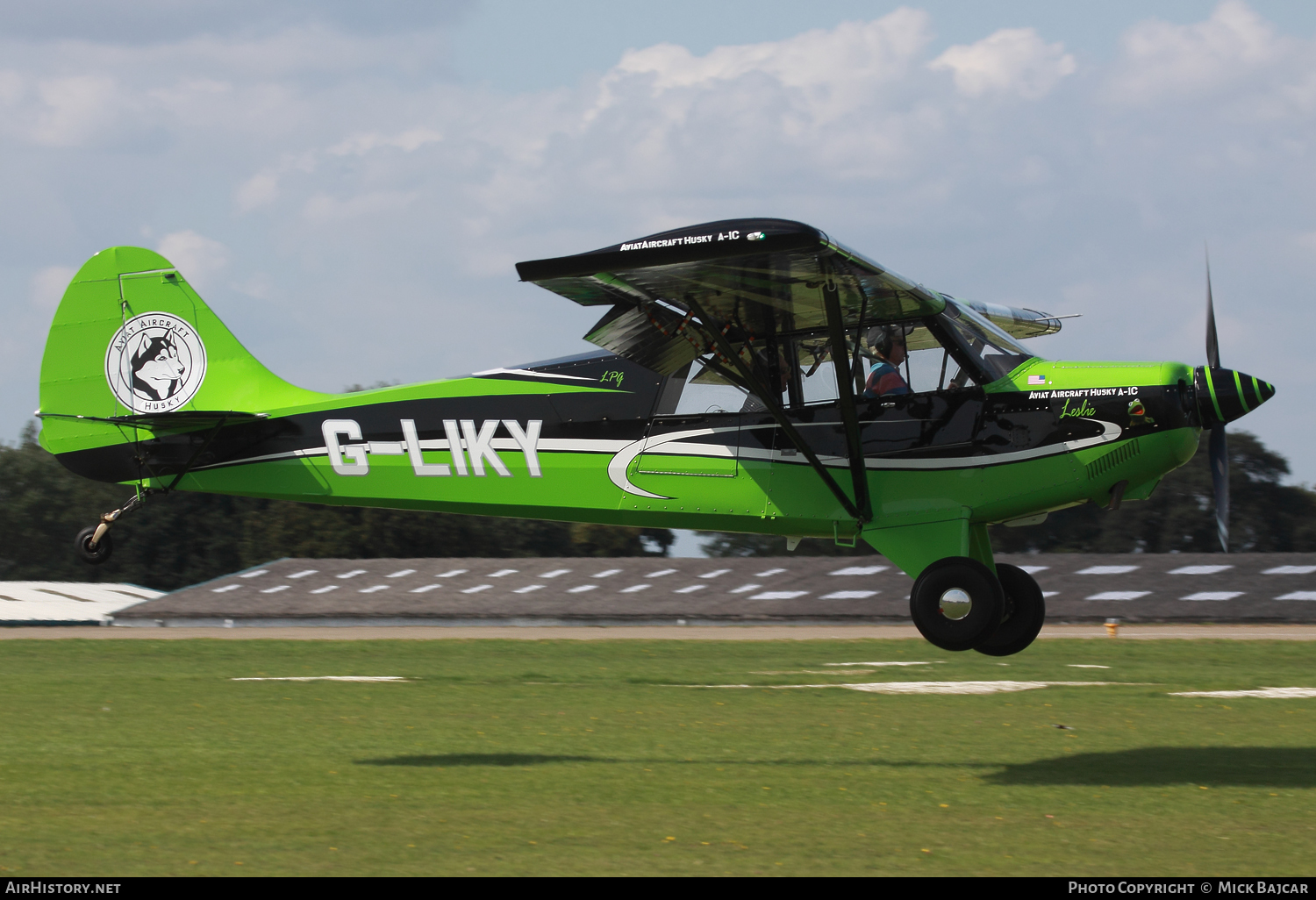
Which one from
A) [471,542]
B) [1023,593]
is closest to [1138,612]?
[1023,593]

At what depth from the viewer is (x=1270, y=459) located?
2452 inches

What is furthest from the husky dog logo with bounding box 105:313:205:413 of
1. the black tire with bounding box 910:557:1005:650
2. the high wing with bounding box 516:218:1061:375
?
the black tire with bounding box 910:557:1005:650

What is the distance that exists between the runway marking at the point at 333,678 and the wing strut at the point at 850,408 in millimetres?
10773

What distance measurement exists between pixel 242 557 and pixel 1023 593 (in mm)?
59938

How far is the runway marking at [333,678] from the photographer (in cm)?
1884

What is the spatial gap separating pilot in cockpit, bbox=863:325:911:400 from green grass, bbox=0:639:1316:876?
121 inches

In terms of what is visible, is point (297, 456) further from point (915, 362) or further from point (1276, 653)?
point (1276, 653)

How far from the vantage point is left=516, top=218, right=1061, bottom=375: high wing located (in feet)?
28.1

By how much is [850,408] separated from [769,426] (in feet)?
2.47

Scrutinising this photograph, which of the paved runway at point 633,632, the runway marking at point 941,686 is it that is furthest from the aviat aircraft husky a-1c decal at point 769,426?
the paved runway at point 633,632

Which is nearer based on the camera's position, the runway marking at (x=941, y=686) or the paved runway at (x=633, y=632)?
the runway marking at (x=941, y=686)

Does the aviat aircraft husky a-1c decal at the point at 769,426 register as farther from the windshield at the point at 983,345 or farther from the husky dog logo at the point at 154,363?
the husky dog logo at the point at 154,363

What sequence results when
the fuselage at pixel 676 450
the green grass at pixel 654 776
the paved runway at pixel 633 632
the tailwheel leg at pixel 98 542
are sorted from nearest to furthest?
the green grass at pixel 654 776 < the fuselage at pixel 676 450 < the tailwheel leg at pixel 98 542 < the paved runway at pixel 633 632

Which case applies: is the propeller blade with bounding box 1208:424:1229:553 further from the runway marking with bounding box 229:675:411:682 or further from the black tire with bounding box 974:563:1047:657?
the runway marking with bounding box 229:675:411:682
